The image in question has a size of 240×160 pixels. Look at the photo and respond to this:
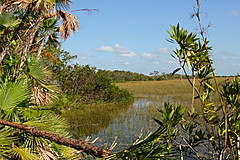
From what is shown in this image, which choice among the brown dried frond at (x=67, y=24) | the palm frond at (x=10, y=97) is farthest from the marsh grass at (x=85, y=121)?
the palm frond at (x=10, y=97)

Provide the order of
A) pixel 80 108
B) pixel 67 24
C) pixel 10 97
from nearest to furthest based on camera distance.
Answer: pixel 10 97
pixel 67 24
pixel 80 108

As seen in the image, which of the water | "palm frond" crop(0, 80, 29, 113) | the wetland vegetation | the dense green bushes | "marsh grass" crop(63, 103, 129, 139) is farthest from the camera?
the dense green bushes

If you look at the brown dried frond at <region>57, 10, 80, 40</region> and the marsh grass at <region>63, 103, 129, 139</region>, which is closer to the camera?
the brown dried frond at <region>57, 10, 80, 40</region>

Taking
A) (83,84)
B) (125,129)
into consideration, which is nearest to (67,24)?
(125,129)

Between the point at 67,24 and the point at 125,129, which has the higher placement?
the point at 67,24

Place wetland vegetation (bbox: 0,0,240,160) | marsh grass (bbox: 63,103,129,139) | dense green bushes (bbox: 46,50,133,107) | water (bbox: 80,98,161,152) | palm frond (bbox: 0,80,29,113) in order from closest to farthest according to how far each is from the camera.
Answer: wetland vegetation (bbox: 0,0,240,160) < palm frond (bbox: 0,80,29,113) < water (bbox: 80,98,161,152) < marsh grass (bbox: 63,103,129,139) < dense green bushes (bbox: 46,50,133,107)

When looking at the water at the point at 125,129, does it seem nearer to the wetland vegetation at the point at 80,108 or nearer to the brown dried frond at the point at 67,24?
the wetland vegetation at the point at 80,108

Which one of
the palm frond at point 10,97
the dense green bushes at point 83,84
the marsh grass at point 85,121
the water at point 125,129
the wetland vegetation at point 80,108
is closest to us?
the wetland vegetation at point 80,108

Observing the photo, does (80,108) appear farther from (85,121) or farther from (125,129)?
(125,129)

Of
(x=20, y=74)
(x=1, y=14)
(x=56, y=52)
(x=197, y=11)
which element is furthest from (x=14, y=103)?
(x=56, y=52)

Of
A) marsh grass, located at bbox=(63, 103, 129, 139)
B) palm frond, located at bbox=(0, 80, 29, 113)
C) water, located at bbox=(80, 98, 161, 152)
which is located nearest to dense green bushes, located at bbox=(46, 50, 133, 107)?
marsh grass, located at bbox=(63, 103, 129, 139)

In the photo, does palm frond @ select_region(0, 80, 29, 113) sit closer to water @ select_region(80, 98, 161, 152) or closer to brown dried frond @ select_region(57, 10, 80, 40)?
water @ select_region(80, 98, 161, 152)

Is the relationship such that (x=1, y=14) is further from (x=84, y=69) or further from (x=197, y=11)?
(x=84, y=69)

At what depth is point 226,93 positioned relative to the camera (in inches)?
95.0
